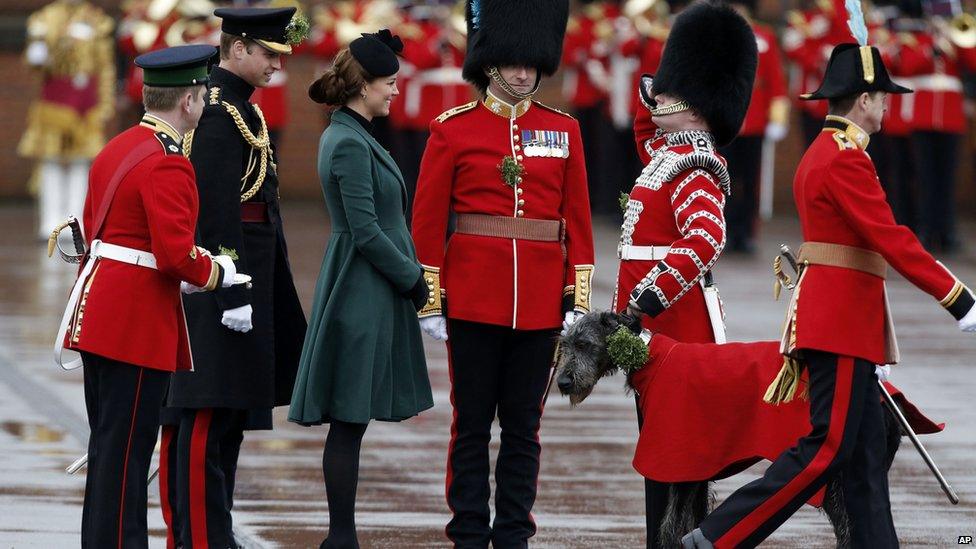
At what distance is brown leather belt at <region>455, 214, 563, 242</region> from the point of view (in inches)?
235

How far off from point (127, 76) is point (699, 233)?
1314cm

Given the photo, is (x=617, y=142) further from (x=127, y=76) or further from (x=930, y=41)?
(x=127, y=76)

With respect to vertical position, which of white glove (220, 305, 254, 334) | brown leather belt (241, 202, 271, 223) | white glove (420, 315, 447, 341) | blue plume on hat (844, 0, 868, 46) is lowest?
white glove (420, 315, 447, 341)

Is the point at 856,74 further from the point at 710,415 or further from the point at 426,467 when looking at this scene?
the point at 426,467

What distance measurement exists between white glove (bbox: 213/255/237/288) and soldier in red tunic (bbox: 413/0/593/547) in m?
0.72

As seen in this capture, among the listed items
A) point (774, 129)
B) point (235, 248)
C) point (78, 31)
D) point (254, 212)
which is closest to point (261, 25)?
point (254, 212)

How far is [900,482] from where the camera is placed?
289 inches

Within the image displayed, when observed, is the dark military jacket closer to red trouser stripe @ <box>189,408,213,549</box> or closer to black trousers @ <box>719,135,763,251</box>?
red trouser stripe @ <box>189,408,213,549</box>

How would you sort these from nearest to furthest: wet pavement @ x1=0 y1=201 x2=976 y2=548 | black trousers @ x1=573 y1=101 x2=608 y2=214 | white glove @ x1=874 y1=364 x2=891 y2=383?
white glove @ x1=874 y1=364 x2=891 y2=383
wet pavement @ x1=0 y1=201 x2=976 y2=548
black trousers @ x1=573 y1=101 x2=608 y2=214

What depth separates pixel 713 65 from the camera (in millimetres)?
6191

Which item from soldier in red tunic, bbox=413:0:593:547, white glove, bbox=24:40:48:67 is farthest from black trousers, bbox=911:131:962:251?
soldier in red tunic, bbox=413:0:593:547

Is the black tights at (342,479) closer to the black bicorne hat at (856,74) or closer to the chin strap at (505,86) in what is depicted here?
the chin strap at (505,86)

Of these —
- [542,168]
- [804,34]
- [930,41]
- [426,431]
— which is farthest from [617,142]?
[542,168]

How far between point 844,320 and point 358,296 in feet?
4.72
